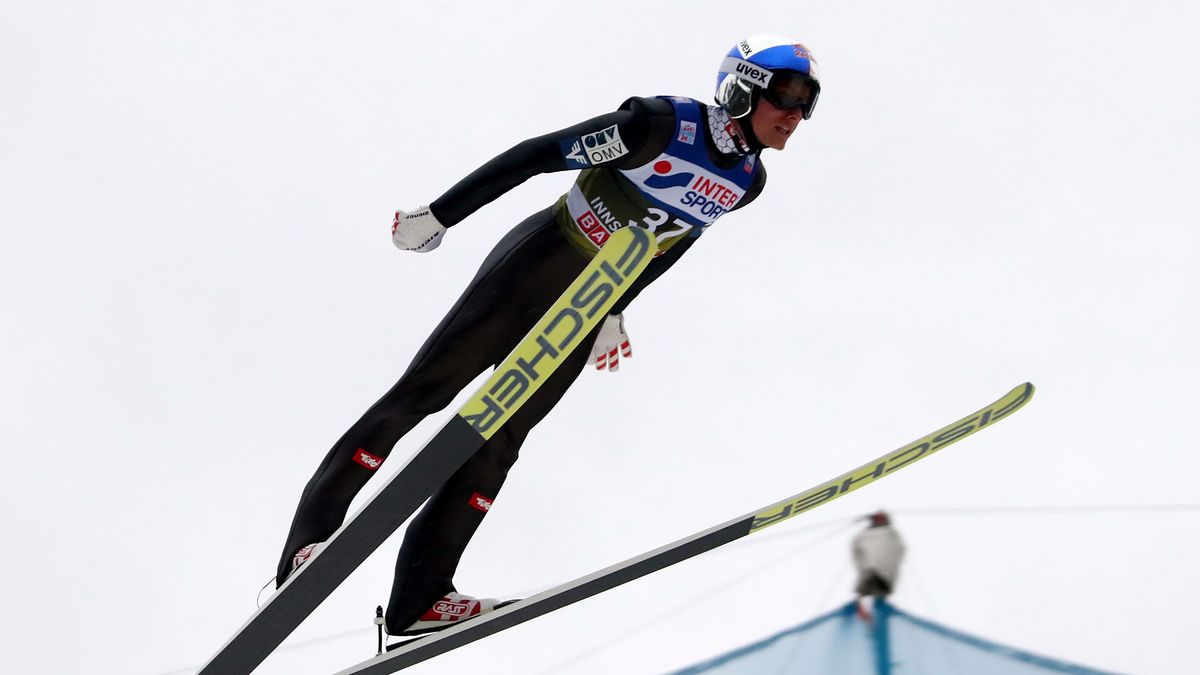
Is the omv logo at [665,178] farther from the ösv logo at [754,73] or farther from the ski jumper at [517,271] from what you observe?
the ösv logo at [754,73]

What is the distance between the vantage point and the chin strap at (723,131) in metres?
4.25

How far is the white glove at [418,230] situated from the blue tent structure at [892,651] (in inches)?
84.4

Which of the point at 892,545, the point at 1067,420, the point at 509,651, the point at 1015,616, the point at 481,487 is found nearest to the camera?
the point at 892,545

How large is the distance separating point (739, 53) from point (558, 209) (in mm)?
783

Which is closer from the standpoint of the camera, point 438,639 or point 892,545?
point 892,545

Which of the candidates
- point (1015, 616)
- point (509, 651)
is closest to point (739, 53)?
point (1015, 616)

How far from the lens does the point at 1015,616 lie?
3.55 m

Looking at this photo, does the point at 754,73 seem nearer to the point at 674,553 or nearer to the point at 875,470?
the point at 875,470

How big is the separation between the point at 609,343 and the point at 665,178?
684mm

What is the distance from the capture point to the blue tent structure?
2406 mm

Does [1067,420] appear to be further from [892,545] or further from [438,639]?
[892,545]

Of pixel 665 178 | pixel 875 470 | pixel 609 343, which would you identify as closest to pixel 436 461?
pixel 609 343

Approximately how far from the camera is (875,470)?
13.8ft

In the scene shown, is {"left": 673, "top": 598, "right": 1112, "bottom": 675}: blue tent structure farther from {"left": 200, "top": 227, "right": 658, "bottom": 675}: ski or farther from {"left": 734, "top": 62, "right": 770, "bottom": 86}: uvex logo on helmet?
{"left": 734, "top": 62, "right": 770, "bottom": 86}: uvex logo on helmet
